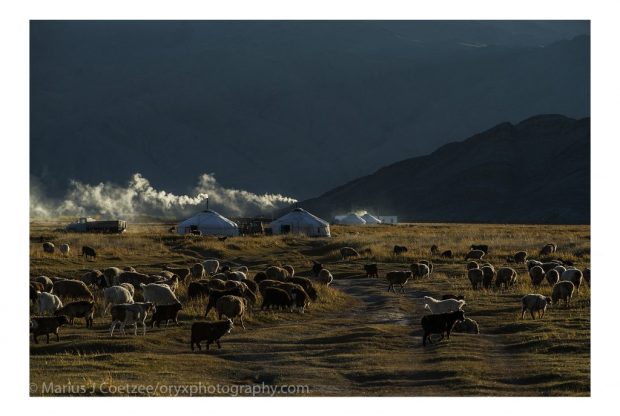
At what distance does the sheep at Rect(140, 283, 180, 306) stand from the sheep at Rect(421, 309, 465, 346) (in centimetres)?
857

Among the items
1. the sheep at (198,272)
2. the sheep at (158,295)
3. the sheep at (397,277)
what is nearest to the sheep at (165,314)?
the sheep at (158,295)

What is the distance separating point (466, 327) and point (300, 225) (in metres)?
71.5

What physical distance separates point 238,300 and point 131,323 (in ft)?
10.1

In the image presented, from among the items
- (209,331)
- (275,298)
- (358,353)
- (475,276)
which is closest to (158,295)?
(275,298)

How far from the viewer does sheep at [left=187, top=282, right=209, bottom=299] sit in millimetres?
32625

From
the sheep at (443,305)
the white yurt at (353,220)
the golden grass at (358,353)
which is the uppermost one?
the white yurt at (353,220)

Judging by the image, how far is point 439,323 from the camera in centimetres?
2481

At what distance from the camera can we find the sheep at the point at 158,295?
29344 millimetres

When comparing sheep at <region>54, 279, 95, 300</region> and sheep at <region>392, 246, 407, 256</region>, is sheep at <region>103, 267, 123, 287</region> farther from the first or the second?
sheep at <region>392, 246, 407, 256</region>

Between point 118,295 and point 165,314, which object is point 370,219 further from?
point 165,314

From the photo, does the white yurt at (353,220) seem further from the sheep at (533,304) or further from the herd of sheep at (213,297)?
the sheep at (533,304)

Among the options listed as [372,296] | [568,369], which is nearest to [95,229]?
[372,296]

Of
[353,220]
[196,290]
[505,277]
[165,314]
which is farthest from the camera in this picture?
[353,220]

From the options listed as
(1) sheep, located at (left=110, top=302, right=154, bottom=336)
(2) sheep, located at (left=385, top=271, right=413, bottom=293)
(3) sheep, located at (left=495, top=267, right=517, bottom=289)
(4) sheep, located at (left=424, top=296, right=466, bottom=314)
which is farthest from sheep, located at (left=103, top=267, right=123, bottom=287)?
(3) sheep, located at (left=495, top=267, right=517, bottom=289)
